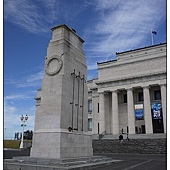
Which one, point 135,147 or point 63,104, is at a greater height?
point 63,104

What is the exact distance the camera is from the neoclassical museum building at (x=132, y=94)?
43.0 m

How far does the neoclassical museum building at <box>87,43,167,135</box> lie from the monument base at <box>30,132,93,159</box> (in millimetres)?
31267

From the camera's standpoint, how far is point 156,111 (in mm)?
42906

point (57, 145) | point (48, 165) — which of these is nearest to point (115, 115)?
point (57, 145)

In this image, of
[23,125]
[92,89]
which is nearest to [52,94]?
[23,125]

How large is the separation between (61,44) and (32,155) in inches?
307

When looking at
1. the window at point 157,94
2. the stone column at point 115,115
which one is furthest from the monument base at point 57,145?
the window at point 157,94

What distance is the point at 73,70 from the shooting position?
49.9 ft

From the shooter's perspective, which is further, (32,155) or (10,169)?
(32,155)

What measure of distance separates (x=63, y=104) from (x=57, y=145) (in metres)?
2.62

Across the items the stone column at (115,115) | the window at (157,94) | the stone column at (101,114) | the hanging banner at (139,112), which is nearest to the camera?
the hanging banner at (139,112)

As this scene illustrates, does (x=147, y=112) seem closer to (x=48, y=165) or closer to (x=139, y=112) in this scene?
(x=139, y=112)

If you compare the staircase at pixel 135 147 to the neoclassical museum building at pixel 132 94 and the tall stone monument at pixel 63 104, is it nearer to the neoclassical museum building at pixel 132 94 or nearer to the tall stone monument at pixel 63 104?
the neoclassical museum building at pixel 132 94

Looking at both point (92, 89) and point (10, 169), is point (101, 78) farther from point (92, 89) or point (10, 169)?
point (10, 169)
